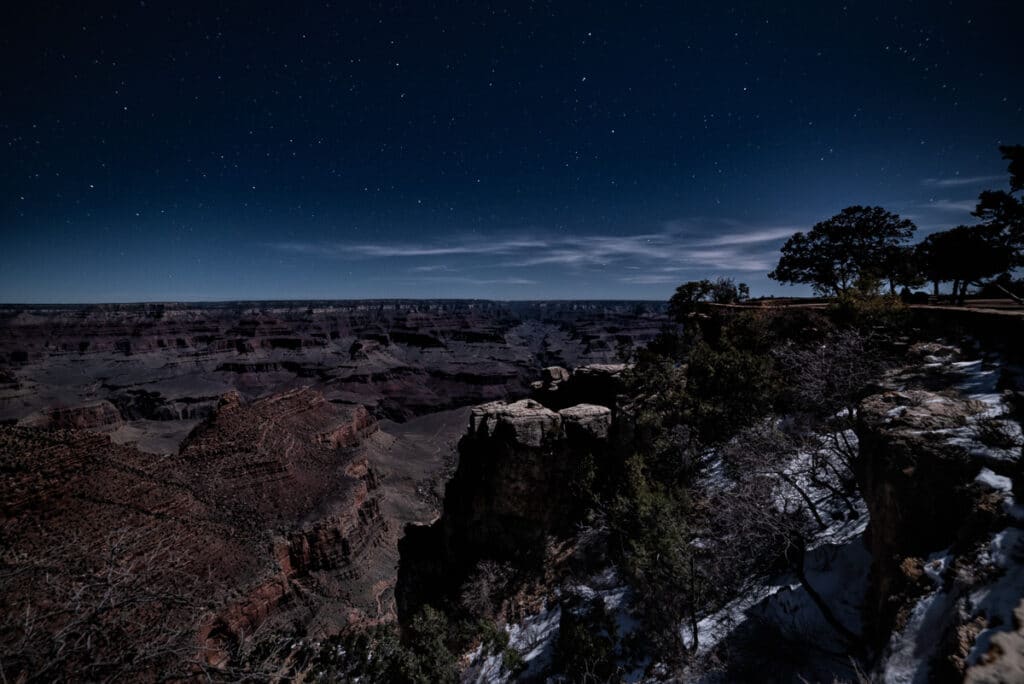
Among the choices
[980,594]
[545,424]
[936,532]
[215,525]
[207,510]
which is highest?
[980,594]

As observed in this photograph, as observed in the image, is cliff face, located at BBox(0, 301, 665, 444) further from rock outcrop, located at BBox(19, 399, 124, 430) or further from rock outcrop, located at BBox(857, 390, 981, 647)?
rock outcrop, located at BBox(857, 390, 981, 647)

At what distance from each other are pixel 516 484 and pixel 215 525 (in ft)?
56.7

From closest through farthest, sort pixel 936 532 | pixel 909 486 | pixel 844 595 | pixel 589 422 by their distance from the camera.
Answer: pixel 936 532 → pixel 909 486 → pixel 844 595 → pixel 589 422

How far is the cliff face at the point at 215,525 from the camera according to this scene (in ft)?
48.5

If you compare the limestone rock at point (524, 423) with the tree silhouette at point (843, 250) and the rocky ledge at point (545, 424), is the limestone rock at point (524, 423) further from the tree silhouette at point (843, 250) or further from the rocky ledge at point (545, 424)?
the tree silhouette at point (843, 250)

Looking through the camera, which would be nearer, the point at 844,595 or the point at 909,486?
the point at 909,486

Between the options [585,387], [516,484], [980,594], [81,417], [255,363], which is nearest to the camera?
[980,594]

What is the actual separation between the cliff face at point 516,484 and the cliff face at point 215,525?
8.00 meters

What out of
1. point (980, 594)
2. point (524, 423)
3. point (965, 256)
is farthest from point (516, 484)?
point (965, 256)

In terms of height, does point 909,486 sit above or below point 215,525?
above

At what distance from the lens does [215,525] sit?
21.2 meters

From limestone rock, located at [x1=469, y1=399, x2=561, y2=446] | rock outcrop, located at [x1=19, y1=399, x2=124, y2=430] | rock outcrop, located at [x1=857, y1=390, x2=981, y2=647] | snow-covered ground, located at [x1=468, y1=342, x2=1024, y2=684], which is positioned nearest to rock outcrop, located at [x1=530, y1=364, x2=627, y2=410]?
limestone rock, located at [x1=469, y1=399, x2=561, y2=446]

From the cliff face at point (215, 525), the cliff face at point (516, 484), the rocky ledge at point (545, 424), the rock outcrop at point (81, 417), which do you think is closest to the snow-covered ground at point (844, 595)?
the cliff face at point (516, 484)

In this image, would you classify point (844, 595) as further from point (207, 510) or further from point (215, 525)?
point (207, 510)
